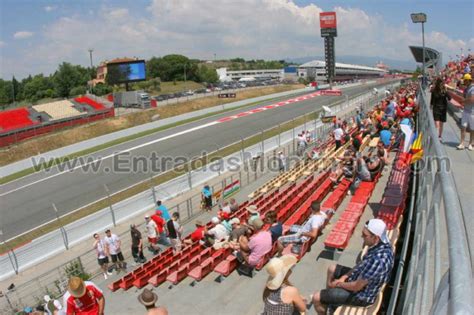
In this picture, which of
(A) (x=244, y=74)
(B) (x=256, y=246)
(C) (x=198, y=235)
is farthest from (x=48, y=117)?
(A) (x=244, y=74)

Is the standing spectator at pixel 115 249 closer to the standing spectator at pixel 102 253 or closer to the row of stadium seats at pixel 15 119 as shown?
the standing spectator at pixel 102 253

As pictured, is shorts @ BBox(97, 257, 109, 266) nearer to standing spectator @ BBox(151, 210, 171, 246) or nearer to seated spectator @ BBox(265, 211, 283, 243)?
standing spectator @ BBox(151, 210, 171, 246)

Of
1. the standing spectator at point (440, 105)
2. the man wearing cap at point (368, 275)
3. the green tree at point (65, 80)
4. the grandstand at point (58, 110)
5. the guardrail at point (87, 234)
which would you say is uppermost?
the green tree at point (65, 80)

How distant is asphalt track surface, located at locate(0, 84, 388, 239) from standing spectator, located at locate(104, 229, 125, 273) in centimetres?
905

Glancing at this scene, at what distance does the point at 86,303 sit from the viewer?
4.84m

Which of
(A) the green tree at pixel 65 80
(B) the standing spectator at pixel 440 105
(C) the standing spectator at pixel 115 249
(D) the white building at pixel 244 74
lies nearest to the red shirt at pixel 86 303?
(C) the standing spectator at pixel 115 249

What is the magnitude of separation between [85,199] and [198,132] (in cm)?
1649

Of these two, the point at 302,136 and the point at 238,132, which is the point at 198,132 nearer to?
the point at 238,132

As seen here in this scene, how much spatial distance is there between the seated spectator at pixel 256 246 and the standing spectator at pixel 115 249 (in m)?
4.20

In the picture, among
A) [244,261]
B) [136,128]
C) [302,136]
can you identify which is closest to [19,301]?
[244,261]

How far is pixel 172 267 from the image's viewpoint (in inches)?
343

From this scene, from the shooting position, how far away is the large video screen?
54.7m

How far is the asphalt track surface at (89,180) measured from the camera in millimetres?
18438

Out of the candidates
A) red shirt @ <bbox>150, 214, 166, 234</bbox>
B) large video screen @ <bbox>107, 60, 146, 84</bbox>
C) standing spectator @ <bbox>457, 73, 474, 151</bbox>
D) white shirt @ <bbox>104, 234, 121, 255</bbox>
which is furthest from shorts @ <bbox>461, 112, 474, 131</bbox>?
large video screen @ <bbox>107, 60, 146, 84</bbox>
